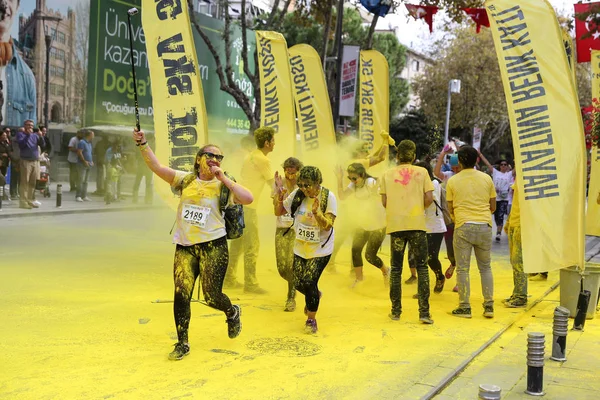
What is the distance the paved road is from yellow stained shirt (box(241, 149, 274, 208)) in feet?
4.26

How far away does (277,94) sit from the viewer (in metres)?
11.9

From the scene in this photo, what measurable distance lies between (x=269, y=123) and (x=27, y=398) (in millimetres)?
7831

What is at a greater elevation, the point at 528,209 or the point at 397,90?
the point at 397,90

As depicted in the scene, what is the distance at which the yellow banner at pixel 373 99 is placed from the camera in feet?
47.8

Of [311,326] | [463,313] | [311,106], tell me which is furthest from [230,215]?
[311,106]

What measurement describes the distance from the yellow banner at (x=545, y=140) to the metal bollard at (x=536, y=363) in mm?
2203

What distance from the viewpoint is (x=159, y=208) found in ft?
68.5

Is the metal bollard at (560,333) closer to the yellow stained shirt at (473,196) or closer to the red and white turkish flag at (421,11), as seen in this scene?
the yellow stained shirt at (473,196)

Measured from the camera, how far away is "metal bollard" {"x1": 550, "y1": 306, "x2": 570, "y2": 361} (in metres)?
5.70

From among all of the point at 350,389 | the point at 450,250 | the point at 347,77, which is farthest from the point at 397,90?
the point at 350,389

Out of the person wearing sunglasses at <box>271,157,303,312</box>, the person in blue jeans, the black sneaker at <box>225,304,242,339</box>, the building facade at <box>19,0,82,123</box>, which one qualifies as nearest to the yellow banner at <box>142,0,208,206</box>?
the person wearing sunglasses at <box>271,157,303,312</box>

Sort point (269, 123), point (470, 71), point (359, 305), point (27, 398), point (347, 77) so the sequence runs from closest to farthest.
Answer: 1. point (27, 398)
2. point (359, 305)
3. point (269, 123)
4. point (347, 77)
5. point (470, 71)

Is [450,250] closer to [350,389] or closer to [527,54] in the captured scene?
[527,54]

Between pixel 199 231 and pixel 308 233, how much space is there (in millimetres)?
1329
